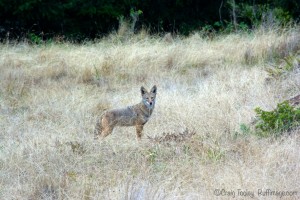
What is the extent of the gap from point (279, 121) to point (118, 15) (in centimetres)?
1080

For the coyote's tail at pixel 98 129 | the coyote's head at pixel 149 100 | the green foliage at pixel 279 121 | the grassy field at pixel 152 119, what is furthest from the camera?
the coyote's head at pixel 149 100

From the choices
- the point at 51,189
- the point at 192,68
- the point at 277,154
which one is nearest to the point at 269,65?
the point at 192,68

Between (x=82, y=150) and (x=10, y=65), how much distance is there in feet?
19.8

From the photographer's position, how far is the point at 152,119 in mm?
7832

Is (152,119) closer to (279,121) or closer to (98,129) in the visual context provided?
(98,129)

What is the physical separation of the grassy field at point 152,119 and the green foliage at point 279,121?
0.45 ft

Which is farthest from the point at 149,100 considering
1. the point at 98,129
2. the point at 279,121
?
the point at 279,121

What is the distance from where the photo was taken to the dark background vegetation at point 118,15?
15.7 meters

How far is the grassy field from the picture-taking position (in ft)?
16.2

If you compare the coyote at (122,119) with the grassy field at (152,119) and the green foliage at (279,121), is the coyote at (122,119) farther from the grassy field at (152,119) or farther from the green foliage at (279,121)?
the green foliage at (279,121)

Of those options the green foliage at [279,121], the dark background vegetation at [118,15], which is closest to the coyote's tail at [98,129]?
the green foliage at [279,121]

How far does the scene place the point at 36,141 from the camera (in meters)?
6.40

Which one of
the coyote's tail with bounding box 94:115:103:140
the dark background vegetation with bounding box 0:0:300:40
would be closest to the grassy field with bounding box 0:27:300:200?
the coyote's tail with bounding box 94:115:103:140

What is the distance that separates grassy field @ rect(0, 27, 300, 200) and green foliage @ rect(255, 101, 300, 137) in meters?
0.14
